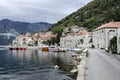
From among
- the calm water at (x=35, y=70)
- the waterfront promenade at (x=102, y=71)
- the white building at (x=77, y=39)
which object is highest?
the white building at (x=77, y=39)

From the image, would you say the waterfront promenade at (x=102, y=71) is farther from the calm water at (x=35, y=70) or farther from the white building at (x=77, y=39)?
the white building at (x=77, y=39)

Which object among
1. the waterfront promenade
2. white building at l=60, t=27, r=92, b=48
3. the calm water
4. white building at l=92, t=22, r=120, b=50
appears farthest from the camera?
white building at l=60, t=27, r=92, b=48

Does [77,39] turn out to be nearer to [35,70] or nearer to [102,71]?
[35,70]

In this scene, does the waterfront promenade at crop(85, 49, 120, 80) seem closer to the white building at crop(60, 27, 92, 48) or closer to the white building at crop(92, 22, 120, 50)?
the white building at crop(92, 22, 120, 50)

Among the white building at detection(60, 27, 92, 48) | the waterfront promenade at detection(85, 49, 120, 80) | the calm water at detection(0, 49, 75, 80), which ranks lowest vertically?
the calm water at detection(0, 49, 75, 80)

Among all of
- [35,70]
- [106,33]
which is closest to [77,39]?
[106,33]

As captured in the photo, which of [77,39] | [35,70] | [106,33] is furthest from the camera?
[77,39]

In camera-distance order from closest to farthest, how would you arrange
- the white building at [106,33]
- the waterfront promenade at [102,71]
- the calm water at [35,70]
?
the waterfront promenade at [102,71], the calm water at [35,70], the white building at [106,33]

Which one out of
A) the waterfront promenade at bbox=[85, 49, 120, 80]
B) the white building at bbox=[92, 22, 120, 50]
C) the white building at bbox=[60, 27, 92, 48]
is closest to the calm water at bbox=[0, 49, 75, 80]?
the waterfront promenade at bbox=[85, 49, 120, 80]

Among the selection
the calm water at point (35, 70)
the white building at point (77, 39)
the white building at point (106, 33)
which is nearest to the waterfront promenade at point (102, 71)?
the calm water at point (35, 70)

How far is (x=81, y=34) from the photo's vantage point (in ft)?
608

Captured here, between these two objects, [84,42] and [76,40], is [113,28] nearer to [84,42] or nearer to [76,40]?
[84,42]

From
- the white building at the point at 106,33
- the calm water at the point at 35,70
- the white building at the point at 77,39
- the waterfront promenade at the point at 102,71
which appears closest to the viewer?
the waterfront promenade at the point at 102,71

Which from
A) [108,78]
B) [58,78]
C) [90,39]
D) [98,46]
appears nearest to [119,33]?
[58,78]
